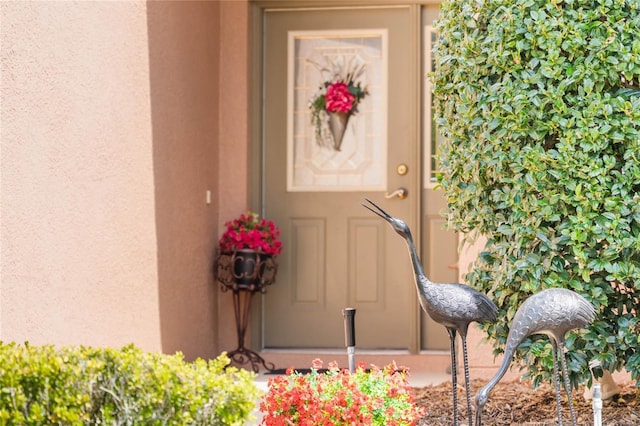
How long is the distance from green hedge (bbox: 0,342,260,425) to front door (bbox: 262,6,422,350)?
4581 millimetres

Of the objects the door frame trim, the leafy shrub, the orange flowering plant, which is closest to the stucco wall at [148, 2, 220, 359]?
the door frame trim

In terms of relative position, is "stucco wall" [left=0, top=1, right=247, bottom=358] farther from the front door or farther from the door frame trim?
the front door

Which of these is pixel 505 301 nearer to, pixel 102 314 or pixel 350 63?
pixel 102 314

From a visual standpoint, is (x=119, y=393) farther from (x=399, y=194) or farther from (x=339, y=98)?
(x=339, y=98)

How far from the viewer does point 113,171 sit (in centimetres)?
561

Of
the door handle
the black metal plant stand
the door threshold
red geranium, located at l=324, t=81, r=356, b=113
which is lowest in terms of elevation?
the door threshold

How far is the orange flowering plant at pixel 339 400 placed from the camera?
12.2 ft

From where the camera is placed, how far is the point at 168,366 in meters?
3.08

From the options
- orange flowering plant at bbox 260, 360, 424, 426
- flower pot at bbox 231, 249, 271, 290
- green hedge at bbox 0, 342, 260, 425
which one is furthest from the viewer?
flower pot at bbox 231, 249, 271, 290

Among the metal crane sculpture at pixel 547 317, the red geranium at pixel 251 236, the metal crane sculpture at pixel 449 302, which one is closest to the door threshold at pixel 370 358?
the red geranium at pixel 251 236

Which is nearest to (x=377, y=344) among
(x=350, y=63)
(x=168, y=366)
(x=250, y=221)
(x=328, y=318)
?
(x=328, y=318)

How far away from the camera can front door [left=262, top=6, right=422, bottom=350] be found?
7.65 metres

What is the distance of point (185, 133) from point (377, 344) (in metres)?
2.19

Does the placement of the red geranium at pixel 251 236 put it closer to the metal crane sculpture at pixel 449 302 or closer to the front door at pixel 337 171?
the front door at pixel 337 171
